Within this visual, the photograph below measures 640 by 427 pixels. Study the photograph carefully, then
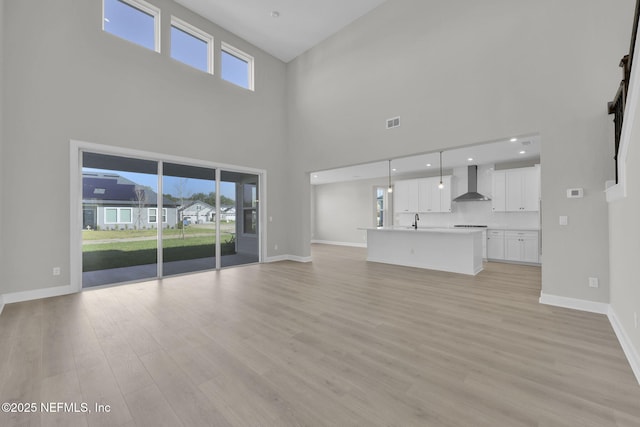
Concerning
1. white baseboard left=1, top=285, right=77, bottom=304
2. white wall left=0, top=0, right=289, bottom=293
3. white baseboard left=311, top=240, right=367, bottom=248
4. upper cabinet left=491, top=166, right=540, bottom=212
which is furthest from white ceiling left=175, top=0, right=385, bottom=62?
white baseboard left=311, top=240, right=367, bottom=248

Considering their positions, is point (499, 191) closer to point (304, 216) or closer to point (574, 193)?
point (574, 193)

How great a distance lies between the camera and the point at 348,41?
6.09 meters

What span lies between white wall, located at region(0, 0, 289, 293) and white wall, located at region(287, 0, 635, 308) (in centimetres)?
323

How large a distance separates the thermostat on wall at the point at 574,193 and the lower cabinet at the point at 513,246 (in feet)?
12.4

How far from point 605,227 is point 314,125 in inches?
223

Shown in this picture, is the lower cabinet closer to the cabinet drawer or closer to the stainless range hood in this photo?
the cabinet drawer

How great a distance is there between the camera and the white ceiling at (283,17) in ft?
17.9

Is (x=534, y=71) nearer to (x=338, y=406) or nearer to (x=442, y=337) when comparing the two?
(x=442, y=337)

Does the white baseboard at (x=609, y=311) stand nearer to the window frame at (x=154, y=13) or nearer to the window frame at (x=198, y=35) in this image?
the window frame at (x=198, y=35)

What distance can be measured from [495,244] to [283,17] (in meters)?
7.77

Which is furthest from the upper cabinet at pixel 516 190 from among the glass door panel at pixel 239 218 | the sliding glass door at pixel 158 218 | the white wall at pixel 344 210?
the sliding glass door at pixel 158 218

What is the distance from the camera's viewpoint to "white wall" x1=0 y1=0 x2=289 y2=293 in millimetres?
3744

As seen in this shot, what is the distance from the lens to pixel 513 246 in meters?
6.85

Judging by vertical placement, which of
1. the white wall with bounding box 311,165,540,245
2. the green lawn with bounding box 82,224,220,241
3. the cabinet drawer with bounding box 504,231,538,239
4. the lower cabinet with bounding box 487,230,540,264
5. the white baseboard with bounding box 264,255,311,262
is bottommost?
the white baseboard with bounding box 264,255,311,262
